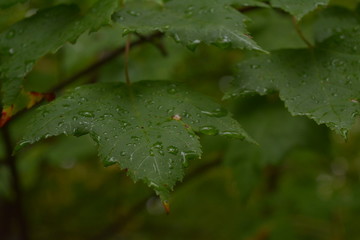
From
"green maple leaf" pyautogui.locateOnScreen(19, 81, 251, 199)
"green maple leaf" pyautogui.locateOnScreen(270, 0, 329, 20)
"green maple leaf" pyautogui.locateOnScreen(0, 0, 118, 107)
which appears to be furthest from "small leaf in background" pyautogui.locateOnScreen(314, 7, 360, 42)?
"green maple leaf" pyautogui.locateOnScreen(0, 0, 118, 107)

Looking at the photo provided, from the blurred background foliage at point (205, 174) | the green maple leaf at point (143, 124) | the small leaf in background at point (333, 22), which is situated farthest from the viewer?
the blurred background foliage at point (205, 174)

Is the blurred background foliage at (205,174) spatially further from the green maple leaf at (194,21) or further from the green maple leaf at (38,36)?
the green maple leaf at (194,21)

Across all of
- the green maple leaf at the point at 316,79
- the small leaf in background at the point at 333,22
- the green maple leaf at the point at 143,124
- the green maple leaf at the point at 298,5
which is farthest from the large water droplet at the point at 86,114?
the small leaf in background at the point at 333,22

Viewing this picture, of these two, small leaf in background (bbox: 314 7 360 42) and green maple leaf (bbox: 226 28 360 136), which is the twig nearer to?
green maple leaf (bbox: 226 28 360 136)

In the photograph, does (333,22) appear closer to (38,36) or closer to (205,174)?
(38,36)

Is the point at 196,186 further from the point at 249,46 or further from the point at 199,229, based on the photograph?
the point at 249,46

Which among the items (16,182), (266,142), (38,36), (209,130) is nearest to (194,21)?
(209,130)
